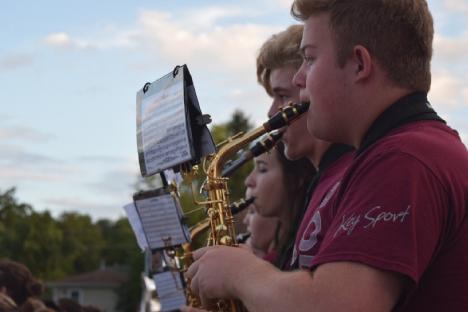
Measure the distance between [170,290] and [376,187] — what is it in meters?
3.47

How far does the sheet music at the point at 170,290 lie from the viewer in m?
5.52

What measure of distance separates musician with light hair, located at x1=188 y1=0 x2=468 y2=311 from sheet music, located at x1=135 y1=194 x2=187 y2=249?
1602 millimetres

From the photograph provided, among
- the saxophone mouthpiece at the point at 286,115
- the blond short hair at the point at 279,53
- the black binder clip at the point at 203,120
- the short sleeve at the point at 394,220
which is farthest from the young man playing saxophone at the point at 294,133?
the short sleeve at the point at 394,220

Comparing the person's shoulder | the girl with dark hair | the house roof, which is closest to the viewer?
the person's shoulder

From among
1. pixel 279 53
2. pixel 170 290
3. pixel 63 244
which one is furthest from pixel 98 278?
pixel 279 53

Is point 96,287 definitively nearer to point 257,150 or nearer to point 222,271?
point 257,150

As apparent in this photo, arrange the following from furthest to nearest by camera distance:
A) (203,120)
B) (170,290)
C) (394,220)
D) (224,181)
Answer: (170,290), (224,181), (203,120), (394,220)

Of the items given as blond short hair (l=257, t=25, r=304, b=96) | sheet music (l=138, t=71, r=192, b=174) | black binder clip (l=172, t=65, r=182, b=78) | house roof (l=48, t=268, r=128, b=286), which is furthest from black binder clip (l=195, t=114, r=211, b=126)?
house roof (l=48, t=268, r=128, b=286)

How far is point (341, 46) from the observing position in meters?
2.78

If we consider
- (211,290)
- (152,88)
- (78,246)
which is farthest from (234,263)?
(78,246)

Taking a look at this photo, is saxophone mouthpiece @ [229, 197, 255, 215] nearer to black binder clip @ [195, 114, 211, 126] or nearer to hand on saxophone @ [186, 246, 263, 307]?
black binder clip @ [195, 114, 211, 126]

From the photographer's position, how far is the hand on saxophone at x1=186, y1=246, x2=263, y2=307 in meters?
2.68

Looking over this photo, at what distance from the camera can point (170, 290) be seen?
18.6 ft

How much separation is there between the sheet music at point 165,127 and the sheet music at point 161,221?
0.94 meters
